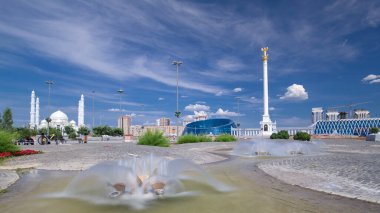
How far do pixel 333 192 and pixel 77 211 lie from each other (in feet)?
21.8

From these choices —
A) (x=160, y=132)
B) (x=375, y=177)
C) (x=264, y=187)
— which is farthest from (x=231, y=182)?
(x=160, y=132)

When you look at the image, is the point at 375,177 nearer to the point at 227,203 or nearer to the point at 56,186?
the point at 227,203

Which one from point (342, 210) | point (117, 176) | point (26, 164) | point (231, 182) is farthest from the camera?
point (26, 164)

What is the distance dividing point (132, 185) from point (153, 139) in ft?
59.2

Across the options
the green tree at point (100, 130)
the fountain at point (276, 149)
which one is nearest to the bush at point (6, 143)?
the fountain at point (276, 149)

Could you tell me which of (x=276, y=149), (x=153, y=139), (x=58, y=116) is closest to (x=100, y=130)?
(x=58, y=116)

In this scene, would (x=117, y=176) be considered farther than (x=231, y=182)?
No

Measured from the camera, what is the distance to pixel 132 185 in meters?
7.69

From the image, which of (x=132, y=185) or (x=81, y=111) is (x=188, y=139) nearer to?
(x=132, y=185)

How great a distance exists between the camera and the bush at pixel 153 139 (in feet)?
83.8

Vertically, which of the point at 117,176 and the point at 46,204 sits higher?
the point at 117,176

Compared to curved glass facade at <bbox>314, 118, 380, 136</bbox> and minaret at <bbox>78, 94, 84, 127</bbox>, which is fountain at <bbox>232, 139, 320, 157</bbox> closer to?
curved glass facade at <bbox>314, 118, 380, 136</bbox>

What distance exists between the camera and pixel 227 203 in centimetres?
723

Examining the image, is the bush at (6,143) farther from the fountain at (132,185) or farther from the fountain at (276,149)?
the fountain at (276,149)
